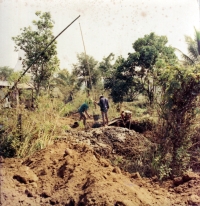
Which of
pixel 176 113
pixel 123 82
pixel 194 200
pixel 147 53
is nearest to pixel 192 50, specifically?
pixel 147 53

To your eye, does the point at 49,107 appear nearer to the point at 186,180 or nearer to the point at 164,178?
the point at 164,178

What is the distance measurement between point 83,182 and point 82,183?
0.09 feet

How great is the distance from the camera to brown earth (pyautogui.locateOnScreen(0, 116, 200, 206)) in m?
4.09

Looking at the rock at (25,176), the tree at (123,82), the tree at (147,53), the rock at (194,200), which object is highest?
the tree at (147,53)

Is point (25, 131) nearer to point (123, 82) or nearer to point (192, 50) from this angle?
point (123, 82)

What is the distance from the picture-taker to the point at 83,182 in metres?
4.66

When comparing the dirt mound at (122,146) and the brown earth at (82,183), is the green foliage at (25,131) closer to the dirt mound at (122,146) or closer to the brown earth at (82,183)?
the brown earth at (82,183)

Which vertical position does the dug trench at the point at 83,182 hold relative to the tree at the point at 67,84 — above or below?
below

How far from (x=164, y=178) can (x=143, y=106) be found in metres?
12.6

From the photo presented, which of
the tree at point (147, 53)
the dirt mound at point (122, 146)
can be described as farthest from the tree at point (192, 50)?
the dirt mound at point (122, 146)

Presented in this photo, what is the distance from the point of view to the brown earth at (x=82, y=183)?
4.09 metres

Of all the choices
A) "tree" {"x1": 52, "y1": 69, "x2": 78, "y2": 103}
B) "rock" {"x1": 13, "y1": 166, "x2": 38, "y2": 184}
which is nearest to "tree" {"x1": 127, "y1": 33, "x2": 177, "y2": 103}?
"tree" {"x1": 52, "y1": 69, "x2": 78, "y2": 103}

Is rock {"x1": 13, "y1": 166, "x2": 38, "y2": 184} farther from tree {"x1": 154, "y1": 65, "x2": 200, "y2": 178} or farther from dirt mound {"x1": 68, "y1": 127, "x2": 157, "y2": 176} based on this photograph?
tree {"x1": 154, "y1": 65, "x2": 200, "y2": 178}

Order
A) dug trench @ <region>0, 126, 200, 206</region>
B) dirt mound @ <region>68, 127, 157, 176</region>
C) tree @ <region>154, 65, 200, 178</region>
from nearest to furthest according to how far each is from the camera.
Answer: dug trench @ <region>0, 126, 200, 206</region>, tree @ <region>154, 65, 200, 178</region>, dirt mound @ <region>68, 127, 157, 176</region>
